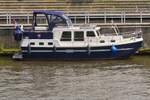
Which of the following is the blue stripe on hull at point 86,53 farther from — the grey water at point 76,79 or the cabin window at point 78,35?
the cabin window at point 78,35

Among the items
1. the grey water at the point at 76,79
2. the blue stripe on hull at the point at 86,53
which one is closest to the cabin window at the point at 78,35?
the blue stripe on hull at the point at 86,53

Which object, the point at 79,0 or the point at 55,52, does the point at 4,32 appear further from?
the point at 79,0

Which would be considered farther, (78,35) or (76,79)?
(78,35)

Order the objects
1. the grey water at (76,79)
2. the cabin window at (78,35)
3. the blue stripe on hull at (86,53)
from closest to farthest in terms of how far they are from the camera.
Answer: the grey water at (76,79) < the blue stripe on hull at (86,53) < the cabin window at (78,35)

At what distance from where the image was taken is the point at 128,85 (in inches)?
1204

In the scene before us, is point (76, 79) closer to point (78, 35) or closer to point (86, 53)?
point (86, 53)

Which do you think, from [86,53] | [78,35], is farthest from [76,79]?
[78,35]

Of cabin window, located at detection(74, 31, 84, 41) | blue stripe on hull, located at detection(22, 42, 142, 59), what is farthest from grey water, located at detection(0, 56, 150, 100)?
cabin window, located at detection(74, 31, 84, 41)

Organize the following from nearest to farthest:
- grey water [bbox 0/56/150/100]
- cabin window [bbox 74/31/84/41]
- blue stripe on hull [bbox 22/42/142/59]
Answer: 1. grey water [bbox 0/56/150/100]
2. blue stripe on hull [bbox 22/42/142/59]
3. cabin window [bbox 74/31/84/41]

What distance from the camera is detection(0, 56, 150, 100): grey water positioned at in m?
28.4

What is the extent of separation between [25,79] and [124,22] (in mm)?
10606

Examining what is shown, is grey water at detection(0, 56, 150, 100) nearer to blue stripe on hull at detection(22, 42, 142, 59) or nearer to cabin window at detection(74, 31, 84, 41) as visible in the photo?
blue stripe on hull at detection(22, 42, 142, 59)

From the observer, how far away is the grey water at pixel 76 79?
28.4m

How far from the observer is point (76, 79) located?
32281 mm
